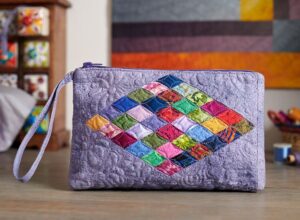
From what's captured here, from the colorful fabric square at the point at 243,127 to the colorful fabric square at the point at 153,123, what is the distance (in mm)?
174

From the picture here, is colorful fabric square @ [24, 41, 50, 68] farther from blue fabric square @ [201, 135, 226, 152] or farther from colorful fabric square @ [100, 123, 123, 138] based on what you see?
blue fabric square @ [201, 135, 226, 152]

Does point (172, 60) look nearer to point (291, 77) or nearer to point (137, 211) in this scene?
point (291, 77)

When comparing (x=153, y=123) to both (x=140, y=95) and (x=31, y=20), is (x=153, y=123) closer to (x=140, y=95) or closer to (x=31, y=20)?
(x=140, y=95)

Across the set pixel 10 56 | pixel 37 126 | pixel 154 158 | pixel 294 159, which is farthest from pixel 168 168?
pixel 10 56

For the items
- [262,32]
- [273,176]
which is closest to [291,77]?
[262,32]

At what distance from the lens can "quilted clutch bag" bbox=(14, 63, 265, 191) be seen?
117 centimetres

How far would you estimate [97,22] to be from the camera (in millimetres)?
2268

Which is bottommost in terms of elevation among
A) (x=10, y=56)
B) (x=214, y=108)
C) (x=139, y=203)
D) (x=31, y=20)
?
(x=139, y=203)

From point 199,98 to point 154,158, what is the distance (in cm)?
18

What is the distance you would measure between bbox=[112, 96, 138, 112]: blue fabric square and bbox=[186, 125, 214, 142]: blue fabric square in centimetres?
15

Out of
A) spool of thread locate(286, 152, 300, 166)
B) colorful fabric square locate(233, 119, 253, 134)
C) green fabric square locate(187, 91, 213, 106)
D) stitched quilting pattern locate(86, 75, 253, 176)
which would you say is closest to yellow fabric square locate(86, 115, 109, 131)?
stitched quilting pattern locate(86, 75, 253, 176)

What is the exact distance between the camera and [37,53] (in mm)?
2070

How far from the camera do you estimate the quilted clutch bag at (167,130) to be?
1.17 m

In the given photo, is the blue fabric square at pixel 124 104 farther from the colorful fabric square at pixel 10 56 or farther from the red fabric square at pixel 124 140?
the colorful fabric square at pixel 10 56
